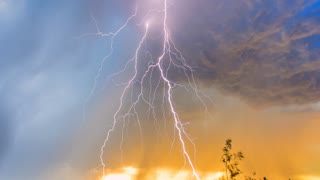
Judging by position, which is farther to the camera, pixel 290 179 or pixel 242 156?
pixel 290 179

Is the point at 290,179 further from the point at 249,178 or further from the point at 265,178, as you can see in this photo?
the point at 249,178

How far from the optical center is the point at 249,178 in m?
30.3

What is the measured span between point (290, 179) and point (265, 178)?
5515mm

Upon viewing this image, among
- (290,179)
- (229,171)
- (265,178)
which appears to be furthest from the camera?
(290,179)

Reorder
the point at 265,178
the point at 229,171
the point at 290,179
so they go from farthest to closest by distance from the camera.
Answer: the point at 290,179 < the point at 265,178 < the point at 229,171

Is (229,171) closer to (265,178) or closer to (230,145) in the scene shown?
(230,145)

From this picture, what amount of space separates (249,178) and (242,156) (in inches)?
98.7

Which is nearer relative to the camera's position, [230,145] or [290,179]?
[230,145]

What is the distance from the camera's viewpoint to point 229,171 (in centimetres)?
2870

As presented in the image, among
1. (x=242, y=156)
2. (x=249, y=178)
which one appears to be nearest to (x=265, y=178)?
(x=249, y=178)

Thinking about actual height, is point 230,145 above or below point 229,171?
above

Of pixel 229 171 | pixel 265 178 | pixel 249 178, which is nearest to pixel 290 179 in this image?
pixel 265 178

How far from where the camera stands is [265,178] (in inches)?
1257

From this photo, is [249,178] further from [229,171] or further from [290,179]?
[290,179]
